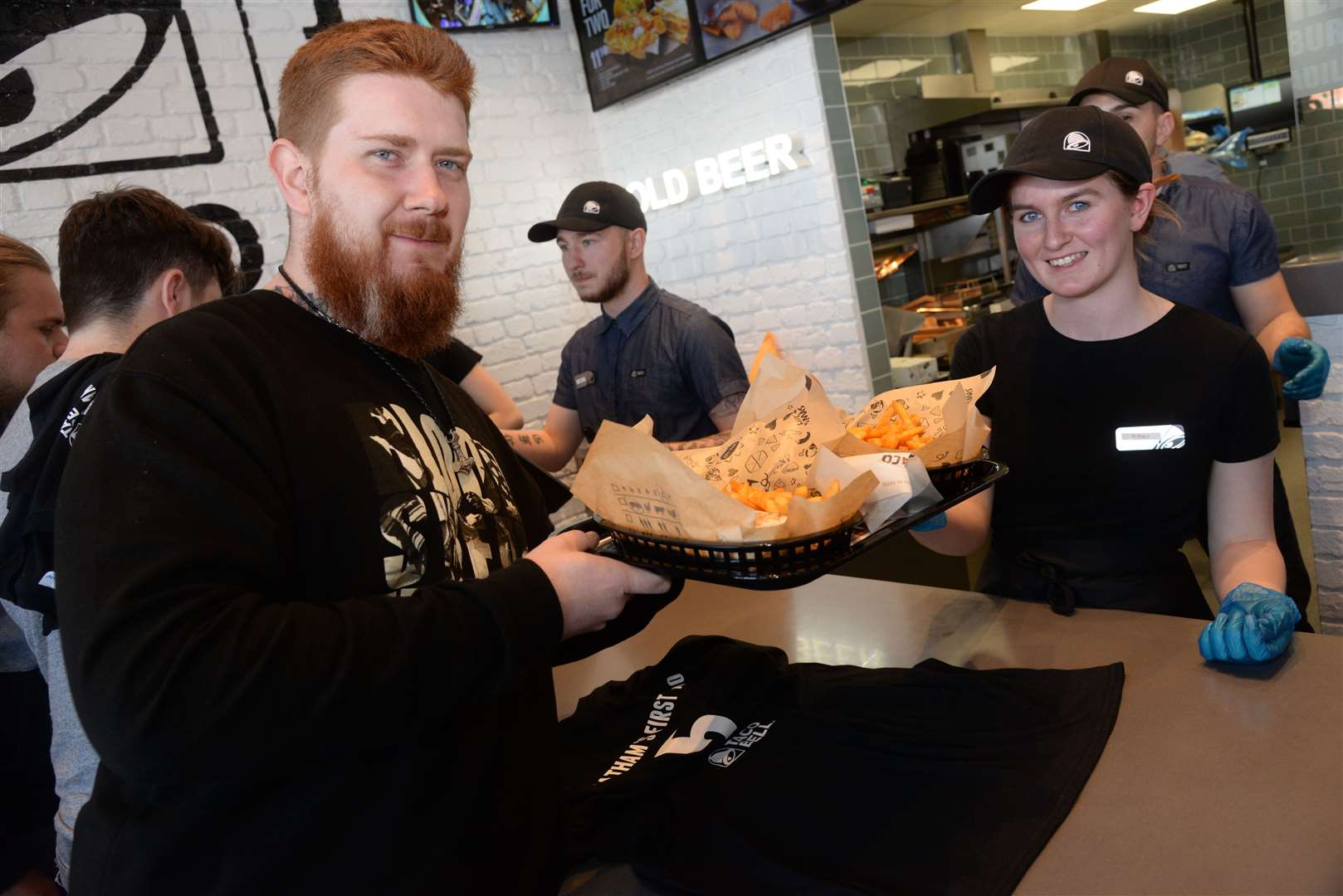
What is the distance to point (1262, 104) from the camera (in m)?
6.89

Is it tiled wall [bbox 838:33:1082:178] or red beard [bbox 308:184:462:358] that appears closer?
red beard [bbox 308:184:462:358]

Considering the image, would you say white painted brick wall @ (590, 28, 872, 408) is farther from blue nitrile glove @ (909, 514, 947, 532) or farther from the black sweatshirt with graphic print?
the black sweatshirt with graphic print

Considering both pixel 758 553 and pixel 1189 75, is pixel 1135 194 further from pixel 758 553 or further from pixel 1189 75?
pixel 1189 75

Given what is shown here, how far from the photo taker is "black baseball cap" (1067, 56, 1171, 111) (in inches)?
100

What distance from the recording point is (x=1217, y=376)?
1.54 m

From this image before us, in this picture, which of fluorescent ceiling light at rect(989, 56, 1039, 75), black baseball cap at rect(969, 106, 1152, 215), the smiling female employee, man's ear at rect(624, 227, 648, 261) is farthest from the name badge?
fluorescent ceiling light at rect(989, 56, 1039, 75)

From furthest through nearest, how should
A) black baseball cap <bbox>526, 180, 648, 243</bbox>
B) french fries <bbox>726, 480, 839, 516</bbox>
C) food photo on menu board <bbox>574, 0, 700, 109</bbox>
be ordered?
food photo on menu board <bbox>574, 0, 700, 109</bbox>, black baseball cap <bbox>526, 180, 648, 243</bbox>, french fries <bbox>726, 480, 839, 516</bbox>

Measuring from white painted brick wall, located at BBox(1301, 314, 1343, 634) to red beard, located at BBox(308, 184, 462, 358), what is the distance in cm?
205

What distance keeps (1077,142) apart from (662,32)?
3.11 meters

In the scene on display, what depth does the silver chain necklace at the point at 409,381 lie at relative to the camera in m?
1.06

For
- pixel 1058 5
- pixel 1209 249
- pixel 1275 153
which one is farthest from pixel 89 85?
pixel 1275 153

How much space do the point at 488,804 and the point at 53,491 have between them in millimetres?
705

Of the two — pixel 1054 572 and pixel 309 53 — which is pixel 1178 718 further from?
pixel 309 53

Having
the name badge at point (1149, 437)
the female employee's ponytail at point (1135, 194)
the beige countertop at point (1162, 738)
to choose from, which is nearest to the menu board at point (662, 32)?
the female employee's ponytail at point (1135, 194)
